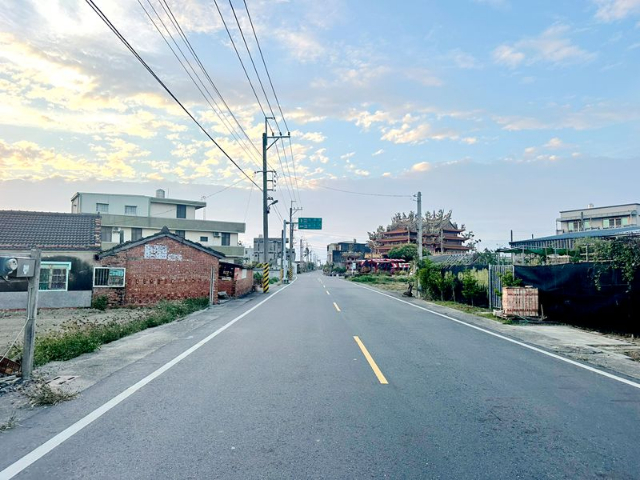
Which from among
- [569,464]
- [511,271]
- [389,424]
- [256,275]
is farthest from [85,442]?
[256,275]

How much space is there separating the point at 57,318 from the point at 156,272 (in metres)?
5.05

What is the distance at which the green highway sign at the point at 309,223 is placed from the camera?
54584 millimetres

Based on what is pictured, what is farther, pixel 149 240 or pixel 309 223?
pixel 309 223

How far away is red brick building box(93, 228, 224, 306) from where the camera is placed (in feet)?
66.0

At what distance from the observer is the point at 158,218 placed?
48094 mm

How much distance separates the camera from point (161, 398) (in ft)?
19.0

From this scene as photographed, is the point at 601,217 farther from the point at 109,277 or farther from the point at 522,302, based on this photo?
the point at 109,277

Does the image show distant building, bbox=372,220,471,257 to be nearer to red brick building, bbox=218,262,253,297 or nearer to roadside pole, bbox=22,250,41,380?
red brick building, bbox=218,262,253,297

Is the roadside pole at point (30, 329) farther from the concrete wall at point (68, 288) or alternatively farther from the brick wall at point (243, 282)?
the brick wall at point (243, 282)

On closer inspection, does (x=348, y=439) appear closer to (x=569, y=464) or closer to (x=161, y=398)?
(x=569, y=464)

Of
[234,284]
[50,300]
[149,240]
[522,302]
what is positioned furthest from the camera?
[234,284]

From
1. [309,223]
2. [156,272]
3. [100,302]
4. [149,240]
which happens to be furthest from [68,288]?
[309,223]

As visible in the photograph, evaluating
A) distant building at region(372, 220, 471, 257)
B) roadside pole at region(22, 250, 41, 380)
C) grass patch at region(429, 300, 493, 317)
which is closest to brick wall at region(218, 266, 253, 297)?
grass patch at region(429, 300, 493, 317)

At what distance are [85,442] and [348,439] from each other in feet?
8.59
